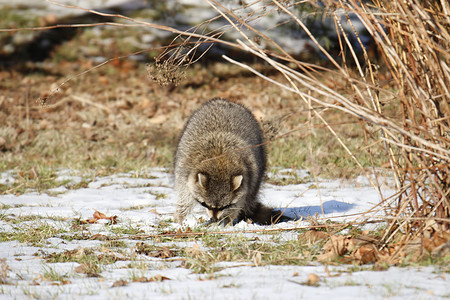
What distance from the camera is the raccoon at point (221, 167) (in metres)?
5.22

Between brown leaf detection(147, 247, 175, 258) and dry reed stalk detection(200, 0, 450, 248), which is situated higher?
dry reed stalk detection(200, 0, 450, 248)

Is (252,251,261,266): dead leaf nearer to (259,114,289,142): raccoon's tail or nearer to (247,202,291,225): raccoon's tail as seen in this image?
(259,114,289,142): raccoon's tail

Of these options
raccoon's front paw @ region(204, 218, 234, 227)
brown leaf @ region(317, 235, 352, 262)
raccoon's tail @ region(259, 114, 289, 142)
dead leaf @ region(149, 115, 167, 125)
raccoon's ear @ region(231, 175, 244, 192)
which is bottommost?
raccoon's front paw @ region(204, 218, 234, 227)

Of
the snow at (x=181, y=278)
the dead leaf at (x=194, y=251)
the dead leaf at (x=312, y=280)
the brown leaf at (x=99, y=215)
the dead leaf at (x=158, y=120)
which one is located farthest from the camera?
the dead leaf at (x=158, y=120)

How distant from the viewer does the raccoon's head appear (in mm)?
5180

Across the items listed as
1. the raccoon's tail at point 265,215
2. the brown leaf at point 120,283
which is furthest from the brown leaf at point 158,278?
the raccoon's tail at point 265,215

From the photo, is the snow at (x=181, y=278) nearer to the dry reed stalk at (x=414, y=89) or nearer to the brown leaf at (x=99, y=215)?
the brown leaf at (x=99, y=215)

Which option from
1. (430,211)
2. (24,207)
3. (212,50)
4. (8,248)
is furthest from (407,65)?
(212,50)

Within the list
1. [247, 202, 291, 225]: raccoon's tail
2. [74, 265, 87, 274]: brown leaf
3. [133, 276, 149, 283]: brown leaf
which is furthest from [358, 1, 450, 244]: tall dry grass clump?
[74, 265, 87, 274]: brown leaf

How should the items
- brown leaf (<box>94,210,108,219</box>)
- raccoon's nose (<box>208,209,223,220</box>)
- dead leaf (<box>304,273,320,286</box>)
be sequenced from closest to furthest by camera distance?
dead leaf (<box>304,273,320,286</box>), raccoon's nose (<box>208,209,223,220</box>), brown leaf (<box>94,210,108,219</box>)

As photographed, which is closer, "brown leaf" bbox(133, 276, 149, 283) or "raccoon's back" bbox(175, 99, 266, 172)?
"brown leaf" bbox(133, 276, 149, 283)

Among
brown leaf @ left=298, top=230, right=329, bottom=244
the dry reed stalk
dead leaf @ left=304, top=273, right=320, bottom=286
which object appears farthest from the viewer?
brown leaf @ left=298, top=230, right=329, bottom=244

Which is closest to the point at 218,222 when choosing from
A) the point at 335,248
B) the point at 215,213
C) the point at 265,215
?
the point at 215,213

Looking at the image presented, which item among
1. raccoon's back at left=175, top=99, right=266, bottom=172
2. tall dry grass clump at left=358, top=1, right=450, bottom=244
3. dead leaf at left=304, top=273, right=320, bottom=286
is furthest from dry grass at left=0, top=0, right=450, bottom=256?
dead leaf at left=304, top=273, right=320, bottom=286
